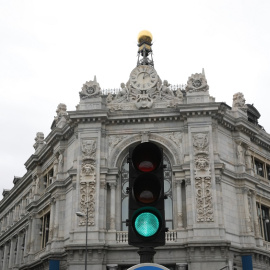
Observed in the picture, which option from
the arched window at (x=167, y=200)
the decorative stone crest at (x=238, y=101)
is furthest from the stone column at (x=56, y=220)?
the decorative stone crest at (x=238, y=101)

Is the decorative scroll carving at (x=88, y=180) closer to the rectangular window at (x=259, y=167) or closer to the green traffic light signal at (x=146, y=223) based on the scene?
the rectangular window at (x=259, y=167)

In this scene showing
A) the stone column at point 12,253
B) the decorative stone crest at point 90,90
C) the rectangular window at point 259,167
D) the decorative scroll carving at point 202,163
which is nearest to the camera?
the decorative scroll carving at point 202,163

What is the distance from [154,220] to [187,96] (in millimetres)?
29783

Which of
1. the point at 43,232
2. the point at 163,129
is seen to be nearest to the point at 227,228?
the point at 163,129

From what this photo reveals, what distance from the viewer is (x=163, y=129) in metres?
34.3

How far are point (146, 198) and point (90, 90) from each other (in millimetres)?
30877

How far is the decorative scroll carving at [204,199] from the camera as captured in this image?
31.1m

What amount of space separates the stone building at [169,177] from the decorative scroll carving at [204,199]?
7 centimetres

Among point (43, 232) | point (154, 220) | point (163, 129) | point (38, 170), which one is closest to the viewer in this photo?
point (154, 220)

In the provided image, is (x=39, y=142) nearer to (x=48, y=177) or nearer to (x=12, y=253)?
(x=48, y=177)

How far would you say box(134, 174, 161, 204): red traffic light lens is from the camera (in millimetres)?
5219

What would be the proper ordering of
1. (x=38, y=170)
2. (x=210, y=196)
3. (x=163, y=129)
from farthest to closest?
(x=38, y=170), (x=163, y=129), (x=210, y=196)

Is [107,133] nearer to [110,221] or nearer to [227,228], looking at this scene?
[110,221]

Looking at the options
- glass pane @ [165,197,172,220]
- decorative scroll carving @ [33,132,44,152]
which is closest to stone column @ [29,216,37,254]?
decorative scroll carving @ [33,132,44,152]
